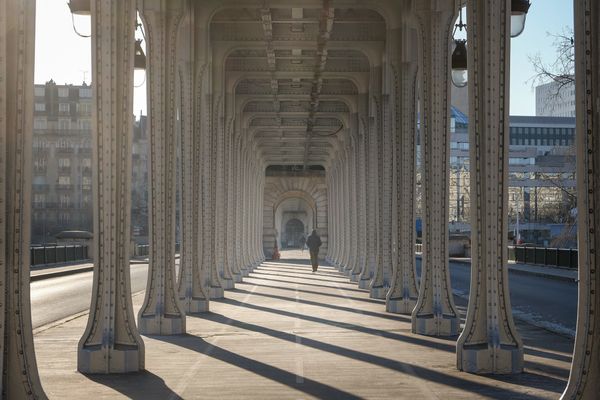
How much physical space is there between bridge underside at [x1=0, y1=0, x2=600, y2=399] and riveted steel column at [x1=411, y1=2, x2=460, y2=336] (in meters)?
0.03

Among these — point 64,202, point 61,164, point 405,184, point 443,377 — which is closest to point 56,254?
point 405,184

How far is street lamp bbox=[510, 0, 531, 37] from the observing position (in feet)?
42.5

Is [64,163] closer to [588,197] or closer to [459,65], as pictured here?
[459,65]

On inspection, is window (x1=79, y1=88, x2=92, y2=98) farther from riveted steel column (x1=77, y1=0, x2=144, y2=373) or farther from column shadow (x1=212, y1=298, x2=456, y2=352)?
riveted steel column (x1=77, y1=0, x2=144, y2=373)

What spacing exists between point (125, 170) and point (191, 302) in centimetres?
942

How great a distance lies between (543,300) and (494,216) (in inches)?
601

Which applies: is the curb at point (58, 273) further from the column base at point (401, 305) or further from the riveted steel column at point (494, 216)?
the riveted steel column at point (494, 216)

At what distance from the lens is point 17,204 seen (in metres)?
8.15

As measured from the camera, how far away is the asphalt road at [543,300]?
1978 cm

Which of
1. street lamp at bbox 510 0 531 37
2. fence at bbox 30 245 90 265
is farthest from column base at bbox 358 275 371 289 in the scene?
fence at bbox 30 245 90 265

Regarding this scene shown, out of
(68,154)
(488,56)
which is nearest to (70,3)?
(488,56)

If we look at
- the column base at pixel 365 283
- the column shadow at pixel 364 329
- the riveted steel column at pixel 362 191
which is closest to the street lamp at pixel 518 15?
the column shadow at pixel 364 329

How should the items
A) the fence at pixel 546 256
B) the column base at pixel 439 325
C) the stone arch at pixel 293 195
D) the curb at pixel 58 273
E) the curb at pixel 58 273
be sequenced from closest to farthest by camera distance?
the column base at pixel 439 325 < the curb at pixel 58 273 < the curb at pixel 58 273 < the fence at pixel 546 256 < the stone arch at pixel 293 195

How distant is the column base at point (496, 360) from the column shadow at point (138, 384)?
12.3 feet
